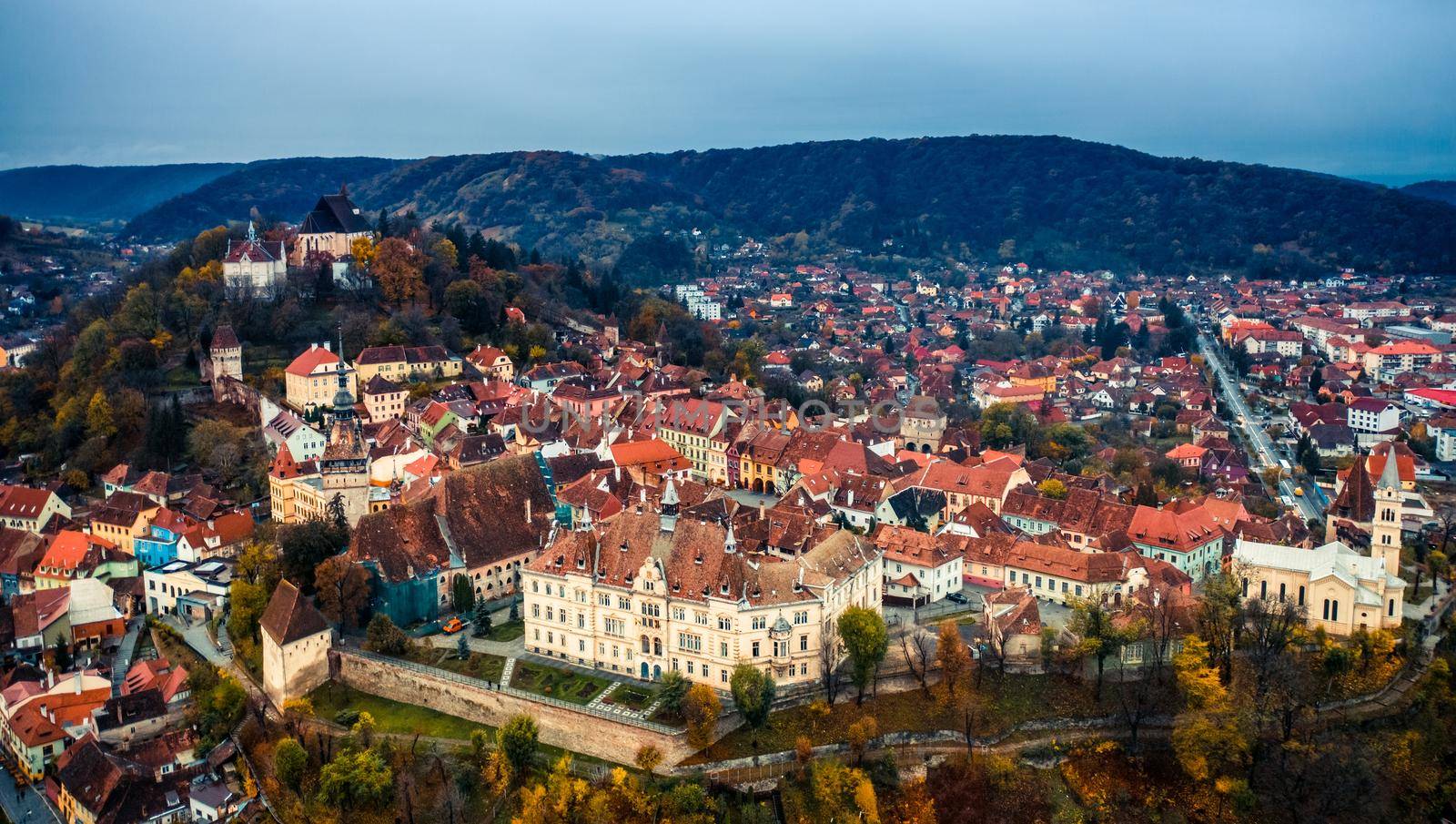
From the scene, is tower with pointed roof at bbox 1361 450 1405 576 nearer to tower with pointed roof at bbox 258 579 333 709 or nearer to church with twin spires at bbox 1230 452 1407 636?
church with twin spires at bbox 1230 452 1407 636

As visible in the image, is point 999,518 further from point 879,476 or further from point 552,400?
point 552,400

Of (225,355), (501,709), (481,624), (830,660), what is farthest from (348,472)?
(225,355)

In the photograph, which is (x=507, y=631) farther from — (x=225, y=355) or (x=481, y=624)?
(x=225, y=355)

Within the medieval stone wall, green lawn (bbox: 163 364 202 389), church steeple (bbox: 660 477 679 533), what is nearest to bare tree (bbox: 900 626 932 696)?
the medieval stone wall

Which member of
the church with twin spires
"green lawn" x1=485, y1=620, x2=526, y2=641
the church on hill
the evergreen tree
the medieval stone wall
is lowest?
the medieval stone wall

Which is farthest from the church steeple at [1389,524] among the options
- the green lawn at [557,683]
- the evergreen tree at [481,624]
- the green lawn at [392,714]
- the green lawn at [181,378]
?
the green lawn at [181,378]
